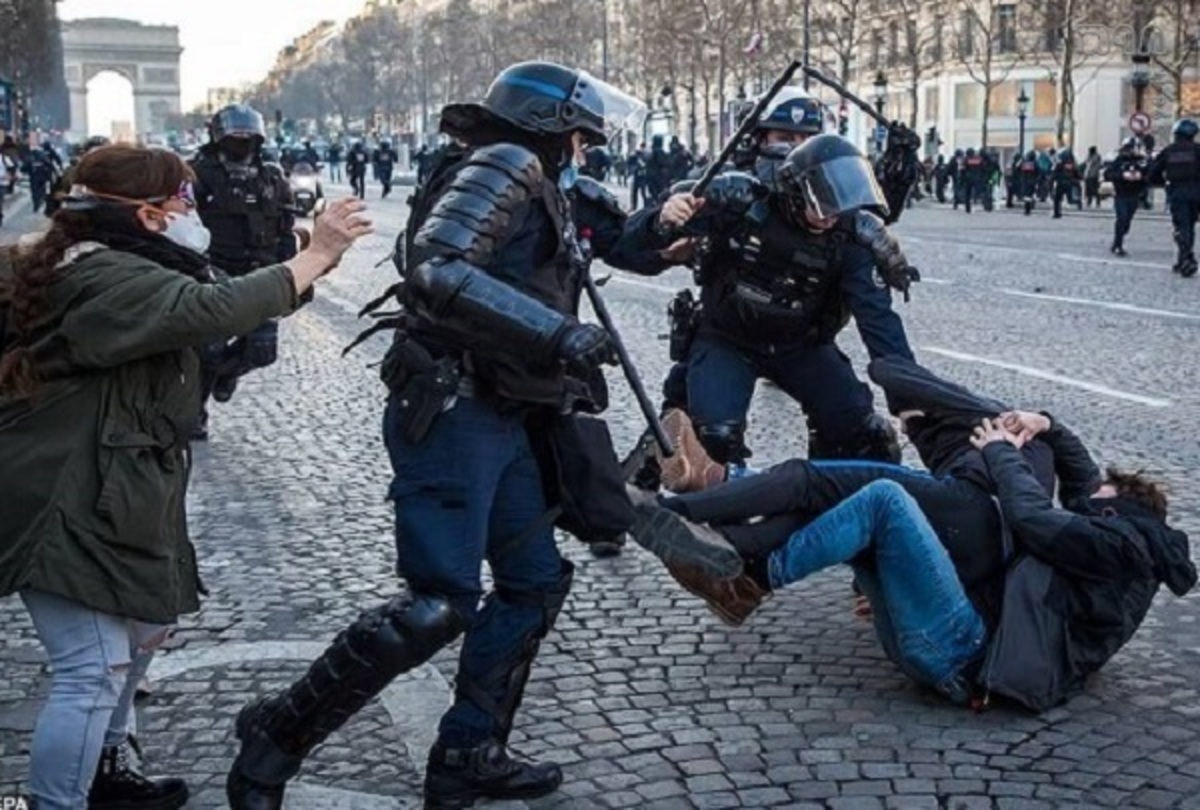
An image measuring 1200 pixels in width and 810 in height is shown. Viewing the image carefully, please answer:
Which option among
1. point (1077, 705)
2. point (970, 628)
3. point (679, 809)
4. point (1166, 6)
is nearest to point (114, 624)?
point (679, 809)

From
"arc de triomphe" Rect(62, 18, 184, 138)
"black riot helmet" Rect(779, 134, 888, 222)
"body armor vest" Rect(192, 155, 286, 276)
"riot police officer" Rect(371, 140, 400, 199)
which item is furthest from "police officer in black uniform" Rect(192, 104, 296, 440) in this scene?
"arc de triomphe" Rect(62, 18, 184, 138)

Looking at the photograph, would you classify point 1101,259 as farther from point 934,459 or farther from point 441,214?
Result: point 441,214

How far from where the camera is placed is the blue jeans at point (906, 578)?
4.58 meters

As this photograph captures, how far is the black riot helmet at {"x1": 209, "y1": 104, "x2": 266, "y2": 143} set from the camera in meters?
9.66

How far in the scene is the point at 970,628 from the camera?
4598 mm

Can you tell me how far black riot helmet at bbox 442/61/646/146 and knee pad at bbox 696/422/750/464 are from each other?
215 cm

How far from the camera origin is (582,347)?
353cm

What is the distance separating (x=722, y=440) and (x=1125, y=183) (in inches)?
634

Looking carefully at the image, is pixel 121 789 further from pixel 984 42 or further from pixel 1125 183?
pixel 984 42

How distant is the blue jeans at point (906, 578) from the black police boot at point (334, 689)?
1.40 meters

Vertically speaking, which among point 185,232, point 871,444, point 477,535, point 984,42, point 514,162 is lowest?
point 871,444

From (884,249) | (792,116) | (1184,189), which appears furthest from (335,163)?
(884,249)

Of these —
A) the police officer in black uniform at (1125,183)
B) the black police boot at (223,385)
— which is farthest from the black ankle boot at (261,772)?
the police officer in black uniform at (1125,183)

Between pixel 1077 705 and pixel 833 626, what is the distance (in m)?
0.98
